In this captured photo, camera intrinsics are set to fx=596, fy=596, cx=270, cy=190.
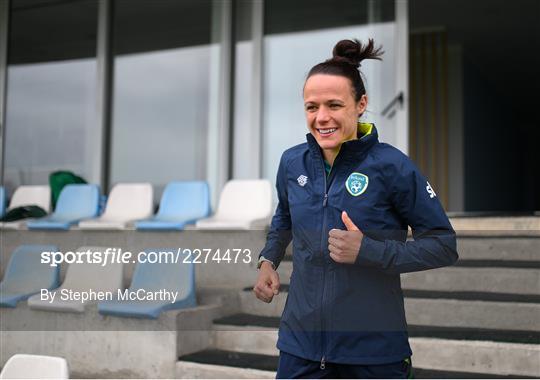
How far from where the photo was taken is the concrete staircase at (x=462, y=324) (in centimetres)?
263

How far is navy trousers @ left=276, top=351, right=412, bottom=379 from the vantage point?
121 centimetres

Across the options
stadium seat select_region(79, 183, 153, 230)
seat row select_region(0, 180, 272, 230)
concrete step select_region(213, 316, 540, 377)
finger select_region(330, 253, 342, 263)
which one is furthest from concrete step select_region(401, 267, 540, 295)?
stadium seat select_region(79, 183, 153, 230)

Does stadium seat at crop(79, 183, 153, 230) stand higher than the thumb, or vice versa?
stadium seat at crop(79, 183, 153, 230)

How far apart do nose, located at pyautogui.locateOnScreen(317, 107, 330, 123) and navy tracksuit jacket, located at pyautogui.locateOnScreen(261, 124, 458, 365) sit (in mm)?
72

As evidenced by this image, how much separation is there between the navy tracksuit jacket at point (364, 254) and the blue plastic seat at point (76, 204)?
4.02 metres

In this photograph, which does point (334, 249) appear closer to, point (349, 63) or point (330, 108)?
point (330, 108)

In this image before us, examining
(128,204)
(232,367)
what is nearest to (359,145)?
(232,367)

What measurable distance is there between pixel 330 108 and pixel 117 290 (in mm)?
2167

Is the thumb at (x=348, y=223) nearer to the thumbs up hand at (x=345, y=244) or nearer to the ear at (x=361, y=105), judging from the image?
the thumbs up hand at (x=345, y=244)

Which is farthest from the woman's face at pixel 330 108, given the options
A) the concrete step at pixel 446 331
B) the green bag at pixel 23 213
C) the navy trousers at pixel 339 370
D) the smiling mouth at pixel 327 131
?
the green bag at pixel 23 213

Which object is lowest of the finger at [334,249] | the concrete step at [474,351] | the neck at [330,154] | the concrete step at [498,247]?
the concrete step at [474,351]

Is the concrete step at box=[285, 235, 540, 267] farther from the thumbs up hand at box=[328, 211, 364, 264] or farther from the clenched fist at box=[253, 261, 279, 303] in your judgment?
the thumbs up hand at box=[328, 211, 364, 264]

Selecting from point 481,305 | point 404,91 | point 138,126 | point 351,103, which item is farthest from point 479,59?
point 351,103

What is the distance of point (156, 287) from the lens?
310 cm
